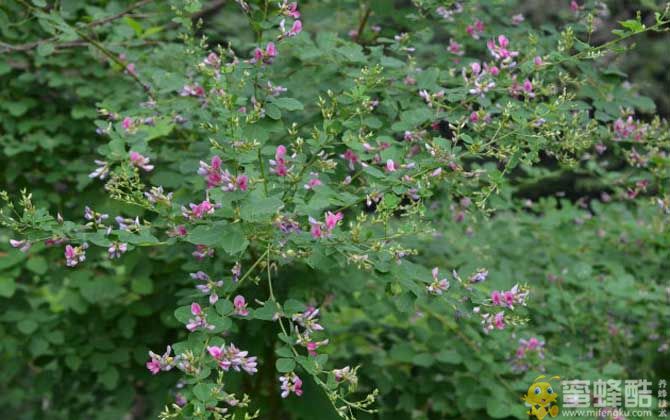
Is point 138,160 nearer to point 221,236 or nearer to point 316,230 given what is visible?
point 221,236

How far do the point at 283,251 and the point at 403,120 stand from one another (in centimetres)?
57

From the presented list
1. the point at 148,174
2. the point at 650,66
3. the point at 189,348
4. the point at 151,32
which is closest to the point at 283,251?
the point at 189,348

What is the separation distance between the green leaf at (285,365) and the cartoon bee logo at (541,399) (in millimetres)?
1163

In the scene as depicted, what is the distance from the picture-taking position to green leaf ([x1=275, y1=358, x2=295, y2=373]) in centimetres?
171

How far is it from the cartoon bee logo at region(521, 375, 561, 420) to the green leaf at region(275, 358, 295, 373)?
116 cm

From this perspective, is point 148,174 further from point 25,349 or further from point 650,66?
point 650,66

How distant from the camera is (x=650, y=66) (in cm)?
730

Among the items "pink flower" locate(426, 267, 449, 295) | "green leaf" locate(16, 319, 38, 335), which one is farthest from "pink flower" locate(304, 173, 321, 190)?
"green leaf" locate(16, 319, 38, 335)

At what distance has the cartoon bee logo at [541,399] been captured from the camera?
2602 millimetres

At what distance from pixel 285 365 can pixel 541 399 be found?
1230 millimetres

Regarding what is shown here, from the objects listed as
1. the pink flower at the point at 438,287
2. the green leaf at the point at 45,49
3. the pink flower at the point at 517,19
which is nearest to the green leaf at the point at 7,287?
the green leaf at the point at 45,49

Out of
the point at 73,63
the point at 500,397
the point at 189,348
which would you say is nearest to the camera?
the point at 189,348

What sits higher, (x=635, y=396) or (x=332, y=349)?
(x=635, y=396)

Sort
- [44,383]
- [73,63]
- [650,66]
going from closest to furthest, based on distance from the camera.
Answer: [73,63] < [44,383] < [650,66]
